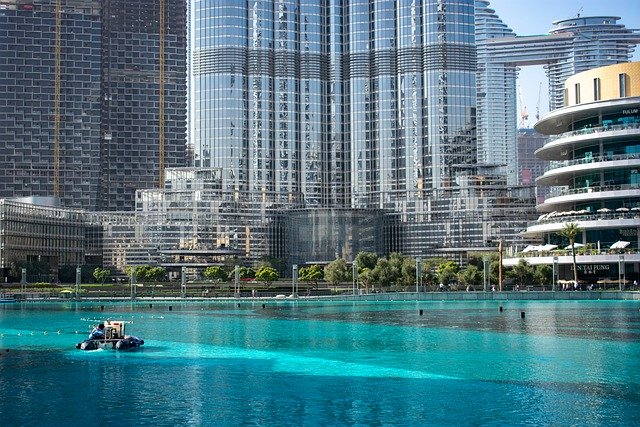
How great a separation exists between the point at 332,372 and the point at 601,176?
110 m

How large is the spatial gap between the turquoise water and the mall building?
53.4 meters

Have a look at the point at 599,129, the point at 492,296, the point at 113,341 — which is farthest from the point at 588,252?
the point at 113,341

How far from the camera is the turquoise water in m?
46.8

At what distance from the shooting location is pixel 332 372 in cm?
6062

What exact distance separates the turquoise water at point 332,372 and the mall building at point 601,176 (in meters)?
53.4

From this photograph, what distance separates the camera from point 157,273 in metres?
196

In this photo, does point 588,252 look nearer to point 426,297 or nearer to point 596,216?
point 596,216

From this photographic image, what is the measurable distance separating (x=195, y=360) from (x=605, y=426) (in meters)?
31.3

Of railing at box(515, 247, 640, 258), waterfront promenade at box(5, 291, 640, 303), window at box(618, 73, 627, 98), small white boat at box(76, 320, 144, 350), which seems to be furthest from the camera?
window at box(618, 73, 627, 98)

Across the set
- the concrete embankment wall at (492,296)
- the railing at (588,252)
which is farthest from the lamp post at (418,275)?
the railing at (588,252)

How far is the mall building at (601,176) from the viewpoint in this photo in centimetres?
15575

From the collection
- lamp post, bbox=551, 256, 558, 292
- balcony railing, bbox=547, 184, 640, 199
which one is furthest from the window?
lamp post, bbox=551, 256, 558, 292

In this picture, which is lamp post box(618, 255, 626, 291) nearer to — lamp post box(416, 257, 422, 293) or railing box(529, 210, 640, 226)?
railing box(529, 210, 640, 226)

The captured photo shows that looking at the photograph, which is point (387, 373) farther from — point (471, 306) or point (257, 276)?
point (257, 276)
